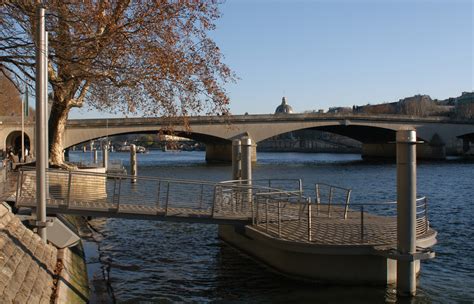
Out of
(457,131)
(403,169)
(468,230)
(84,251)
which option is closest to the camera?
(403,169)

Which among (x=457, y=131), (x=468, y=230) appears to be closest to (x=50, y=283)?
(x=468, y=230)

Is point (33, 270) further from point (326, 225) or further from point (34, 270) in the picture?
point (326, 225)

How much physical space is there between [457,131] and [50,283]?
90.0m

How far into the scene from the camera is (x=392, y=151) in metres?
95.0

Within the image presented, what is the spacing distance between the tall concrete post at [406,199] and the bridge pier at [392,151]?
235ft

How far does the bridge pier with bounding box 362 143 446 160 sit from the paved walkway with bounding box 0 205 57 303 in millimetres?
74663

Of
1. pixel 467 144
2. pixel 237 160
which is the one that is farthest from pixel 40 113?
pixel 467 144

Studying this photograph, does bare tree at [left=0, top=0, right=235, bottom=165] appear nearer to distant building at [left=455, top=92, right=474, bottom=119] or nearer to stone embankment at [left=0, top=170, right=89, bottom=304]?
stone embankment at [left=0, top=170, right=89, bottom=304]

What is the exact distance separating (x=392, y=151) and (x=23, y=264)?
9047 centimetres

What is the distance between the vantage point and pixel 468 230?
71.8 ft

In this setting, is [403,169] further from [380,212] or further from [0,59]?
[380,212]

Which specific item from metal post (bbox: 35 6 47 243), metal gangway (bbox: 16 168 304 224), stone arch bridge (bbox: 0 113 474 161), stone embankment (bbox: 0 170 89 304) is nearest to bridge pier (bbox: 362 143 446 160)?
stone arch bridge (bbox: 0 113 474 161)

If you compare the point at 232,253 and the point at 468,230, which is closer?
the point at 232,253

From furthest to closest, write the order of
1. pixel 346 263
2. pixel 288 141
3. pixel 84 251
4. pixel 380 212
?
pixel 288 141 < pixel 380 212 < pixel 84 251 < pixel 346 263
